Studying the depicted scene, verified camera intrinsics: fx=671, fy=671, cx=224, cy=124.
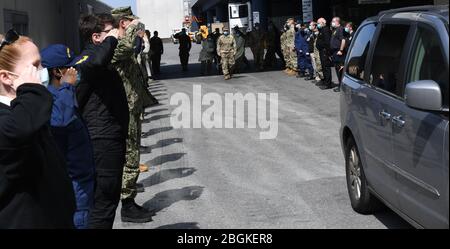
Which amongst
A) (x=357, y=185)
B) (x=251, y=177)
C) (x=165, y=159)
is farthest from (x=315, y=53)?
(x=357, y=185)

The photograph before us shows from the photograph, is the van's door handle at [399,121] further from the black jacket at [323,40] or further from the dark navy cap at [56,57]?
the black jacket at [323,40]

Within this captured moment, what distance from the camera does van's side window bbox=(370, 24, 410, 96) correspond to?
5.05 m

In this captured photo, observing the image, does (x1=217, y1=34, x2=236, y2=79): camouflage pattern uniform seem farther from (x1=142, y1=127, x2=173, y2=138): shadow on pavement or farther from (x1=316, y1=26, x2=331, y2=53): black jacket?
(x1=142, y1=127, x2=173, y2=138): shadow on pavement

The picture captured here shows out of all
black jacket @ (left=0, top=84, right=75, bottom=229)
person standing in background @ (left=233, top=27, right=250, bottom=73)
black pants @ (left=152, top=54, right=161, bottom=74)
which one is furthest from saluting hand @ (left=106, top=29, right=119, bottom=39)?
black pants @ (left=152, top=54, right=161, bottom=74)

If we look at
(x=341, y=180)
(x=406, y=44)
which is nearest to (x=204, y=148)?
(x=341, y=180)

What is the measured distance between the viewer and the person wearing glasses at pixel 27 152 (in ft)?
8.91

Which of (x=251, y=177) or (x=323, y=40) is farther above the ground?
(x=323, y=40)

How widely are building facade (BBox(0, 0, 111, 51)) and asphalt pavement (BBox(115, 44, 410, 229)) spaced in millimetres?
4983

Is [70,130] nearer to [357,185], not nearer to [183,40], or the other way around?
[357,185]

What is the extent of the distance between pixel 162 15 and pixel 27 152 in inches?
3225

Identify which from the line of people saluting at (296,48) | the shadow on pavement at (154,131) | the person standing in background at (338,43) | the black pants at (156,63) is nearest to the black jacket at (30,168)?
the shadow on pavement at (154,131)

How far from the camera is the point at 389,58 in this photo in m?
5.32

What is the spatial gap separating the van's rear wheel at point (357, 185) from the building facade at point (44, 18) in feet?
30.7
